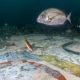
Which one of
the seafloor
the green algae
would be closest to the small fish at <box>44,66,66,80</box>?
the seafloor

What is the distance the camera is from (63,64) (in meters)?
4.84

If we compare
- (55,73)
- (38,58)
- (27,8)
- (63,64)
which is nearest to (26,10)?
(27,8)

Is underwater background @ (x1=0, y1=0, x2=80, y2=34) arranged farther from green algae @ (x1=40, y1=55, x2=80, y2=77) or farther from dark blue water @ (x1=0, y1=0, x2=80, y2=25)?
green algae @ (x1=40, y1=55, x2=80, y2=77)

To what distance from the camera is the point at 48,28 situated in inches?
336

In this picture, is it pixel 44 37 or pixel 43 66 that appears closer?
pixel 43 66

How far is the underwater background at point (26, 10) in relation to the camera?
349 inches

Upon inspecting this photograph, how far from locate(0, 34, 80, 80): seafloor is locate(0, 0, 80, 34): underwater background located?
1.79 metres

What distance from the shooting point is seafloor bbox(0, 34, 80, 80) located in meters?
4.18

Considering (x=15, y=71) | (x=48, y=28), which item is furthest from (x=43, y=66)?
(x=48, y=28)

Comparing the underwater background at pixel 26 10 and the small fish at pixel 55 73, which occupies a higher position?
the underwater background at pixel 26 10

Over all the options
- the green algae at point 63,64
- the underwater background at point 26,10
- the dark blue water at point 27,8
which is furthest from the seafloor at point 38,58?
the dark blue water at point 27,8

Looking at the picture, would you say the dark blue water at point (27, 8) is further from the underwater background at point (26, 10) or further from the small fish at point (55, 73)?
the small fish at point (55, 73)

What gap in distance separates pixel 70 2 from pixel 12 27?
223 cm

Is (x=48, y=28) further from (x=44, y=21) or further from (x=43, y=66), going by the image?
(x=43, y=66)
